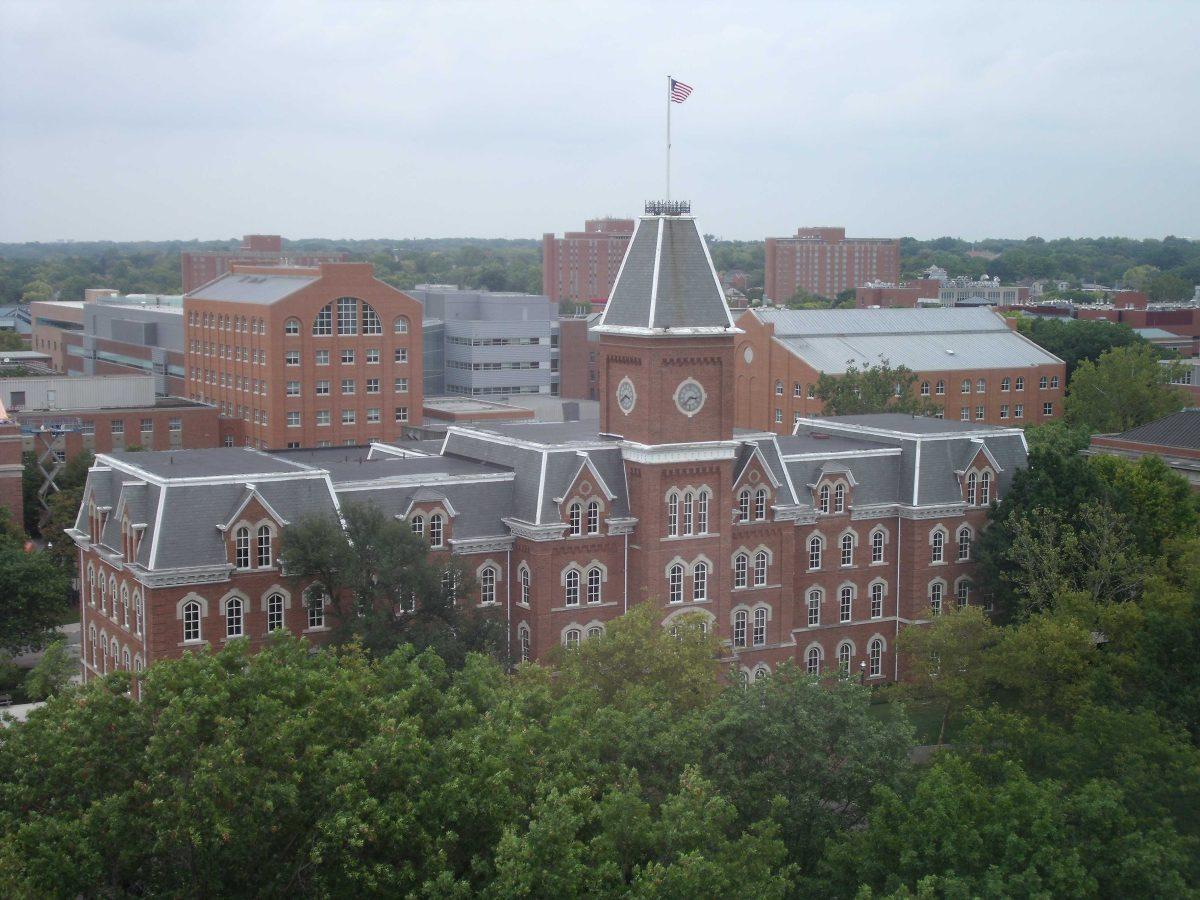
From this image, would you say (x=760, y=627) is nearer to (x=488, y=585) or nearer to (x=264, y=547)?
(x=488, y=585)

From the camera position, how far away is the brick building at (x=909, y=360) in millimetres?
135625

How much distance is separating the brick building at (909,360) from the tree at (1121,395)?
8.24m

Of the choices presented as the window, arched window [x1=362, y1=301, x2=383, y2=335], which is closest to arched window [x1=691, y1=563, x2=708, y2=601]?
the window

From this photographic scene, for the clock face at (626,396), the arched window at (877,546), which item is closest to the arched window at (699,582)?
the clock face at (626,396)

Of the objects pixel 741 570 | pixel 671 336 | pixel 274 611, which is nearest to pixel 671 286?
pixel 671 336

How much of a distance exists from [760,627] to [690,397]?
13.2m

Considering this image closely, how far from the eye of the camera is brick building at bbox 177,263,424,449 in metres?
120

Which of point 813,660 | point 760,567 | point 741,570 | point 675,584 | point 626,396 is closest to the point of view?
point 675,584

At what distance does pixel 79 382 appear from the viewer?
409 feet

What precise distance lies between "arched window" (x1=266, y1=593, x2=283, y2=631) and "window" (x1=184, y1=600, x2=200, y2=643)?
3061 mm

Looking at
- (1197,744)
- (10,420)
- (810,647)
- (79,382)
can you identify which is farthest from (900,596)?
(79,382)

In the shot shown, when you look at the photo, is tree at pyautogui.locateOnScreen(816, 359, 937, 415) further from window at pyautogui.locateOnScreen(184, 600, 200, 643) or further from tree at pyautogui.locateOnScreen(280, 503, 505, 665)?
window at pyautogui.locateOnScreen(184, 600, 200, 643)

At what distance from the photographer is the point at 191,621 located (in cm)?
6356

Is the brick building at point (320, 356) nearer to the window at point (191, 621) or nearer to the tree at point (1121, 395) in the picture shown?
the window at point (191, 621)
